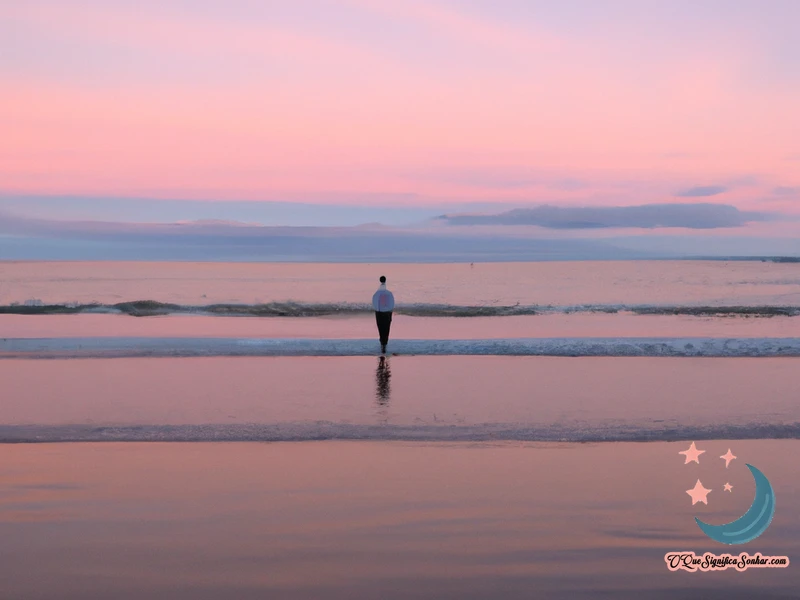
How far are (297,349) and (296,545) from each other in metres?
13.9

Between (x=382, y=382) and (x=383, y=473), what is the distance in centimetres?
614

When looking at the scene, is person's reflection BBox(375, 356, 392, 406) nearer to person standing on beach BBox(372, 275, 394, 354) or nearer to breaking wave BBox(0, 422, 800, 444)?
person standing on beach BBox(372, 275, 394, 354)

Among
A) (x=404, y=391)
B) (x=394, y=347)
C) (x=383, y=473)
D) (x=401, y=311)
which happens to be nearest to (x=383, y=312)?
(x=394, y=347)

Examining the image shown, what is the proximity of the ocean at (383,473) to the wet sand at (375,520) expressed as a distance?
0.07 feet

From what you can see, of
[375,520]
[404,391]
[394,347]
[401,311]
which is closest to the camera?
[375,520]

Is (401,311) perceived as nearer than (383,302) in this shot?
No

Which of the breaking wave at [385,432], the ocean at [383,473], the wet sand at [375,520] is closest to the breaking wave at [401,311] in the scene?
the ocean at [383,473]

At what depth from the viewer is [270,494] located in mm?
6727

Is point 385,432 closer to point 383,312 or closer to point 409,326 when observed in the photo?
point 383,312

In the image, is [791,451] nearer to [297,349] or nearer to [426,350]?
[426,350]

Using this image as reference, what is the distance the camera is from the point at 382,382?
44.4 ft

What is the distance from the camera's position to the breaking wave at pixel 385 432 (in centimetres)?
895

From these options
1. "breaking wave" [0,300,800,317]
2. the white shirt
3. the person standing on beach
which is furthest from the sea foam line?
"breaking wave" [0,300,800,317]

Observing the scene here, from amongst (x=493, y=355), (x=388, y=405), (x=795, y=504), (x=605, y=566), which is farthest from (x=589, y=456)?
(x=493, y=355)
